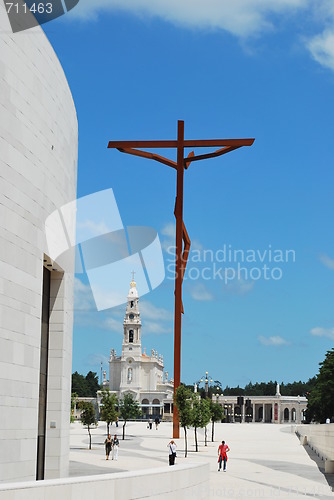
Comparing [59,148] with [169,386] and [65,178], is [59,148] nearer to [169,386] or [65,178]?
[65,178]

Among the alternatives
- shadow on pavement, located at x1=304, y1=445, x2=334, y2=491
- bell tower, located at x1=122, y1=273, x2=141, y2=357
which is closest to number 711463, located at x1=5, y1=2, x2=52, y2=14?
shadow on pavement, located at x1=304, y1=445, x2=334, y2=491

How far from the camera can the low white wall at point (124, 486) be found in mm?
13219

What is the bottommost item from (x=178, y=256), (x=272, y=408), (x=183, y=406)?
(x=272, y=408)

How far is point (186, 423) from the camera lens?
40.9 metres

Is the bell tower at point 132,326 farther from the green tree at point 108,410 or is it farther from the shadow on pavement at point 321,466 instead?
the shadow on pavement at point 321,466

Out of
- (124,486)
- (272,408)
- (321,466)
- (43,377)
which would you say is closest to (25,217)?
(43,377)

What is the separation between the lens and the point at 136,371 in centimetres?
17925

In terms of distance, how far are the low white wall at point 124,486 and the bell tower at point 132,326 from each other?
14962 centimetres

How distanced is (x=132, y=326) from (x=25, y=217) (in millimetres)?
154749

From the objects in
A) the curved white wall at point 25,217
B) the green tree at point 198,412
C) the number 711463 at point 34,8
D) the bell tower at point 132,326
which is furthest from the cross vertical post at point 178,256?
the bell tower at point 132,326

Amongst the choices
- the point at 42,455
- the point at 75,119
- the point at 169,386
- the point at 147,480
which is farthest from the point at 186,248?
the point at 169,386

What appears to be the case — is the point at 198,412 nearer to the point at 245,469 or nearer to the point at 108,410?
the point at 108,410

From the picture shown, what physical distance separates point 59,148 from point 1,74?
519 cm

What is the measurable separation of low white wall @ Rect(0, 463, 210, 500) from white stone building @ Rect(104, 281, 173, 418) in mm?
149855
